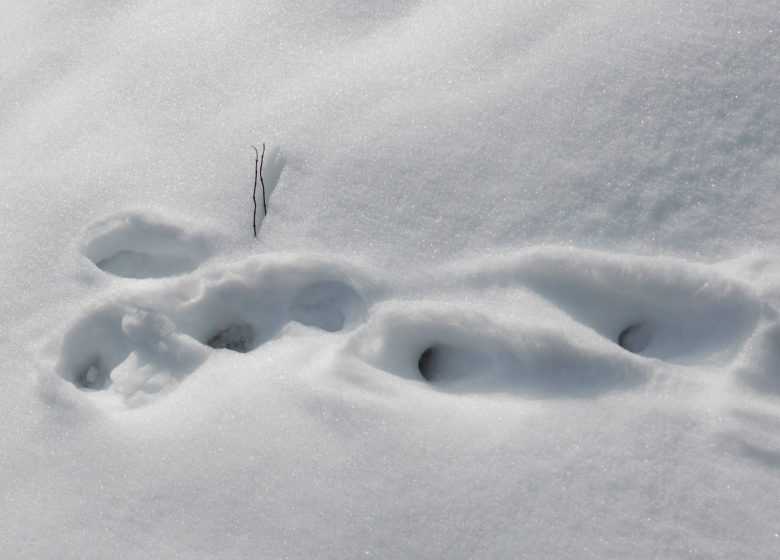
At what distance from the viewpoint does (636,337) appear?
1.58 m

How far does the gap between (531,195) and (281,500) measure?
0.76m

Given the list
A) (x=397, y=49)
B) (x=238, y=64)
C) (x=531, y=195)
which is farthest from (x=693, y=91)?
(x=238, y=64)

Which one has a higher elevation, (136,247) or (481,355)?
(481,355)

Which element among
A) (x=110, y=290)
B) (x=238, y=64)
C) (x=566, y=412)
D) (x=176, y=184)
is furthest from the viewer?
(x=238, y=64)

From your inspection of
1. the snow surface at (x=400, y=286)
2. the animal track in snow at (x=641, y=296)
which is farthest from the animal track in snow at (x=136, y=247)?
the animal track in snow at (x=641, y=296)

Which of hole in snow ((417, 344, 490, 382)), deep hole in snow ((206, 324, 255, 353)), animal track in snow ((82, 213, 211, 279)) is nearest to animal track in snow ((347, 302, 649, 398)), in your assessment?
hole in snow ((417, 344, 490, 382))

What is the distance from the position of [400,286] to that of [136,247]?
1.88ft

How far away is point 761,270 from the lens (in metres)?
1.55

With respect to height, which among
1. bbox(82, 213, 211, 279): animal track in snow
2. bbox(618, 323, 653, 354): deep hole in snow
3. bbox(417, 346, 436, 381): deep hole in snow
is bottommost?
bbox(82, 213, 211, 279): animal track in snow

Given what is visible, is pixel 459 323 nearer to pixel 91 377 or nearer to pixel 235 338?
pixel 235 338

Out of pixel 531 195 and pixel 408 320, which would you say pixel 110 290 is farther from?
pixel 531 195

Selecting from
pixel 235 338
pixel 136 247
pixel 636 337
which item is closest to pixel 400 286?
pixel 235 338

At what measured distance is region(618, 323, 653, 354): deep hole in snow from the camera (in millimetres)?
1564

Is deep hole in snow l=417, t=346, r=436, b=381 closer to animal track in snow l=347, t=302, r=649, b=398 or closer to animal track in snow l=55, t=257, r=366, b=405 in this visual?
animal track in snow l=347, t=302, r=649, b=398
